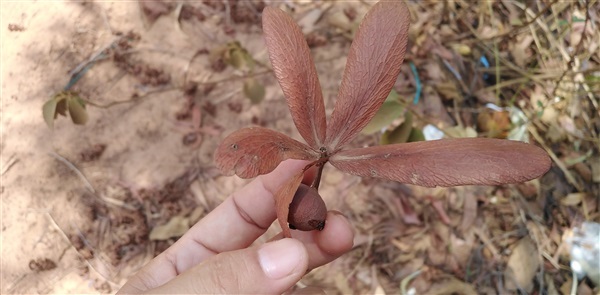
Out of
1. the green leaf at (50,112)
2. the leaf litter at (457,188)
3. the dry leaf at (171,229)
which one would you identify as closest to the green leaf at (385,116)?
the leaf litter at (457,188)

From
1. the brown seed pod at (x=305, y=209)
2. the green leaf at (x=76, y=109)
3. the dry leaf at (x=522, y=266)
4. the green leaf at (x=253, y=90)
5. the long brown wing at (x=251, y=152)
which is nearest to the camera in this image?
the long brown wing at (x=251, y=152)

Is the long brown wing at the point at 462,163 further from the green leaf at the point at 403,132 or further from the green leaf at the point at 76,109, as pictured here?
the green leaf at the point at 76,109

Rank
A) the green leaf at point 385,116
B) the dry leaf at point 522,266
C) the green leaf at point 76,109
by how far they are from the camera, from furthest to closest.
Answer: the dry leaf at point 522,266 < the green leaf at point 76,109 < the green leaf at point 385,116

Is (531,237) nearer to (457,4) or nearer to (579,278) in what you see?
(579,278)

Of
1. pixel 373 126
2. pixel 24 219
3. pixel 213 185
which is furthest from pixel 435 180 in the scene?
pixel 24 219

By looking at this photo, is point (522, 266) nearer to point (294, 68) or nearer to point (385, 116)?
point (385, 116)
